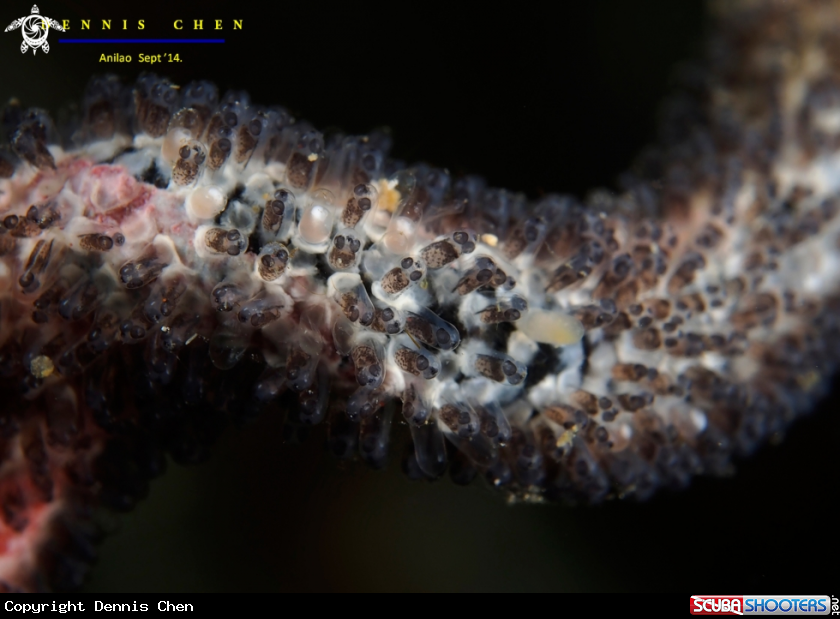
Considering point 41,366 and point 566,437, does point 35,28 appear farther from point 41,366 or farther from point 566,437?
point 566,437

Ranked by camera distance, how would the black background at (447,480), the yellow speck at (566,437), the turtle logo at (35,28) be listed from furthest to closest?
1. the black background at (447,480)
2. the turtle logo at (35,28)
3. the yellow speck at (566,437)

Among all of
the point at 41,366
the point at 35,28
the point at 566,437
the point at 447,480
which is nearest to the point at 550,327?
the point at 566,437

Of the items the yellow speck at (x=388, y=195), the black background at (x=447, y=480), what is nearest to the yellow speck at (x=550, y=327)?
the yellow speck at (x=388, y=195)

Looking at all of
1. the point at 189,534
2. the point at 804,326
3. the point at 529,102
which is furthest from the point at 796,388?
the point at 189,534

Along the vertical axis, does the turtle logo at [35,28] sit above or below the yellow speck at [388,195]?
above

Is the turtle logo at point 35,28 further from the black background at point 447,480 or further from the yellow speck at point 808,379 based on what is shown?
the yellow speck at point 808,379

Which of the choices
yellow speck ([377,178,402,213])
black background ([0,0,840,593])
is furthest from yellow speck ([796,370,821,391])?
yellow speck ([377,178,402,213])
